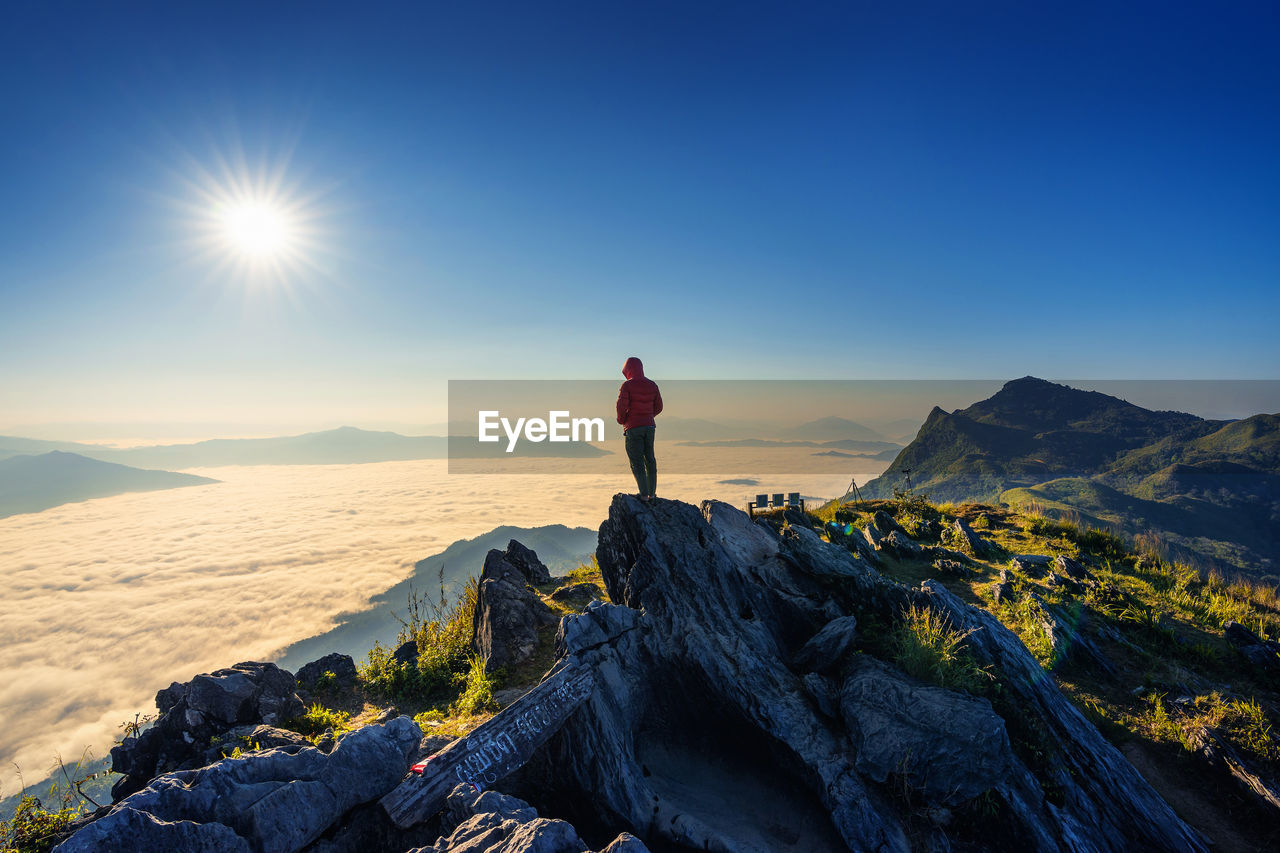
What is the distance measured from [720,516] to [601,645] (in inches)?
183

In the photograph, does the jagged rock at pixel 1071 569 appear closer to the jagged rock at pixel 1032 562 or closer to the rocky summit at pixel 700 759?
the jagged rock at pixel 1032 562

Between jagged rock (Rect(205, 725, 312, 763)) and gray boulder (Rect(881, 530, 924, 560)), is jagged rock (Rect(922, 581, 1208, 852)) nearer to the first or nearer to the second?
jagged rock (Rect(205, 725, 312, 763))

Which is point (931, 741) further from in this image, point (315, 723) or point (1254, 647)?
point (1254, 647)

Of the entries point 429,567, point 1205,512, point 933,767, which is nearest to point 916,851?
point 933,767

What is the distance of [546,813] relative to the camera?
→ 23.0 ft

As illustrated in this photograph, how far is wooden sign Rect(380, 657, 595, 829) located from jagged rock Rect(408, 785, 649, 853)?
39cm

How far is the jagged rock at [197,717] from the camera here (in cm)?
848

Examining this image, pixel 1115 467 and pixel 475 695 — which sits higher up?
pixel 475 695

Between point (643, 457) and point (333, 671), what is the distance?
9939 millimetres

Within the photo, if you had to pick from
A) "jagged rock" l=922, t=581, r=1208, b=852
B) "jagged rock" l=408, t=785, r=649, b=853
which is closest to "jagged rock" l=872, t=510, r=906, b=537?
"jagged rock" l=922, t=581, r=1208, b=852

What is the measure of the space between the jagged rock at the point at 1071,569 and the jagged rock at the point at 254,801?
830 inches

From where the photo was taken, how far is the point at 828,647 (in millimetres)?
8680

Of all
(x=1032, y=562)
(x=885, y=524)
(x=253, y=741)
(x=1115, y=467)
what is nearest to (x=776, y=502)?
(x=885, y=524)

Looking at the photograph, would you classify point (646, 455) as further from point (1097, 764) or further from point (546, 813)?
point (1097, 764)
